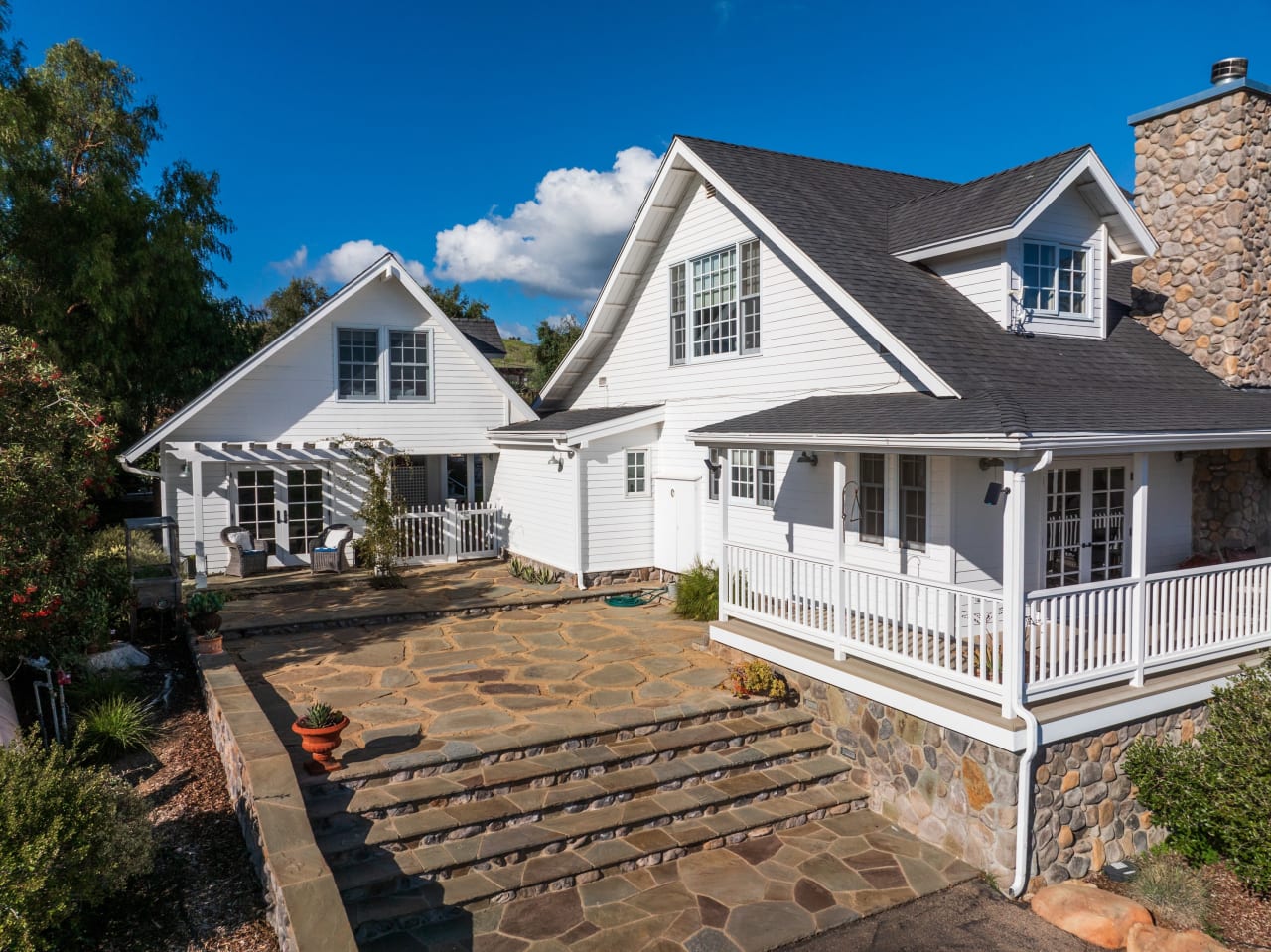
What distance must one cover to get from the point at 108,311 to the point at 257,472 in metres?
6.87

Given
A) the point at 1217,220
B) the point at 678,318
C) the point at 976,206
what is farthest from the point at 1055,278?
the point at 678,318

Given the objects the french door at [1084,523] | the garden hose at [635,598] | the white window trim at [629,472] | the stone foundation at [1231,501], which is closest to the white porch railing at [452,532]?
the white window trim at [629,472]

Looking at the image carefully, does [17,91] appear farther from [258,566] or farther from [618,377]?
[618,377]

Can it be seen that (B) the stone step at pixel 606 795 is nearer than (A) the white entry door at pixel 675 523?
Yes

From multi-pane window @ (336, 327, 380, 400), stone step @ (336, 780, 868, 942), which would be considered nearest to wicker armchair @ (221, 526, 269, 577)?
multi-pane window @ (336, 327, 380, 400)

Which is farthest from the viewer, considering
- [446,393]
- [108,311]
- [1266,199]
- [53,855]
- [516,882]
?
[108,311]

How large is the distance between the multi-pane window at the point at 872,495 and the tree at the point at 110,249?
588 inches

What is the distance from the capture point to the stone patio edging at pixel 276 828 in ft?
15.4

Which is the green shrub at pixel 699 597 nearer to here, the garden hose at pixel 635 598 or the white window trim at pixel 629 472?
the garden hose at pixel 635 598

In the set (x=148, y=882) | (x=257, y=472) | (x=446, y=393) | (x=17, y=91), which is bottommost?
(x=148, y=882)

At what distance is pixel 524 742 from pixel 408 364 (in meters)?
11.4

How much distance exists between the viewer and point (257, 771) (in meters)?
6.29

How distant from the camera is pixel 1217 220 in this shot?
1135 cm

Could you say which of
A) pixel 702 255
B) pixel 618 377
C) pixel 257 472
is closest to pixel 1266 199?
pixel 702 255
